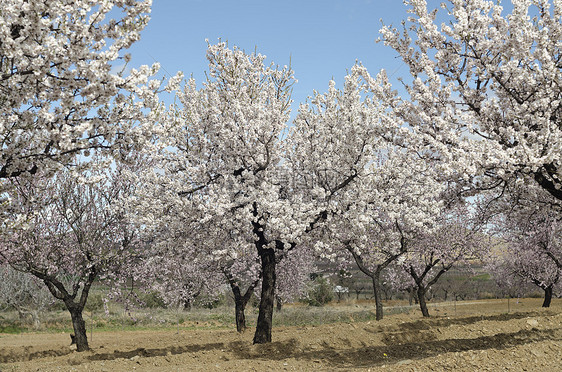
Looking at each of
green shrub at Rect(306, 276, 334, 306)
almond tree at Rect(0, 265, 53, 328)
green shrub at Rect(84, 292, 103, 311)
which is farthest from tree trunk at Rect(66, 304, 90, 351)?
green shrub at Rect(306, 276, 334, 306)

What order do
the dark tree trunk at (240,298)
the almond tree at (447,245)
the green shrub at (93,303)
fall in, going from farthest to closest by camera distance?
the green shrub at (93,303) → the almond tree at (447,245) → the dark tree trunk at (240,298)

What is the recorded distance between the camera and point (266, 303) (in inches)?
571

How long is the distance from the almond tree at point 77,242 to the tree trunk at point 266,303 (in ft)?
18.3

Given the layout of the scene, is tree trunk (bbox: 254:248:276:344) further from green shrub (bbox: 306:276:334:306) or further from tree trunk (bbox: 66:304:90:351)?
green shrub (bbox: 306:276:334:306)

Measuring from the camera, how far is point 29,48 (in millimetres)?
6688

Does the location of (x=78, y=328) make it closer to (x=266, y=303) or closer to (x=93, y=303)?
(x=266, y=303)

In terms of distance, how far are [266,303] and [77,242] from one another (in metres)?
7.77

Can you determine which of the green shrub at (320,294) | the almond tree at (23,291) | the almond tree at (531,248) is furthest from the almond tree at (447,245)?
the almond tree at (23,291)

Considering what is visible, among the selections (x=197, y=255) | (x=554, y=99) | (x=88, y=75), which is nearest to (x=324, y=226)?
(x=197, y=255)

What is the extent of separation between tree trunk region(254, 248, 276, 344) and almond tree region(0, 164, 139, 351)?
558 cm

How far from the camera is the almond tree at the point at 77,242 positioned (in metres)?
15.8

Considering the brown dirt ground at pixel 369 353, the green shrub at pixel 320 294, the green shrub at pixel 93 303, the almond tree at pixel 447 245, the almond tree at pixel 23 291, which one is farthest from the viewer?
the green shrub at pixel 320 294

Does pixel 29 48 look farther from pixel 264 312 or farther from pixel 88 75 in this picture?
pixel 264 312

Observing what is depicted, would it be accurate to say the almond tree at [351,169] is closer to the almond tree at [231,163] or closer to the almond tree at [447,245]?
the almond tree at [231,163]
